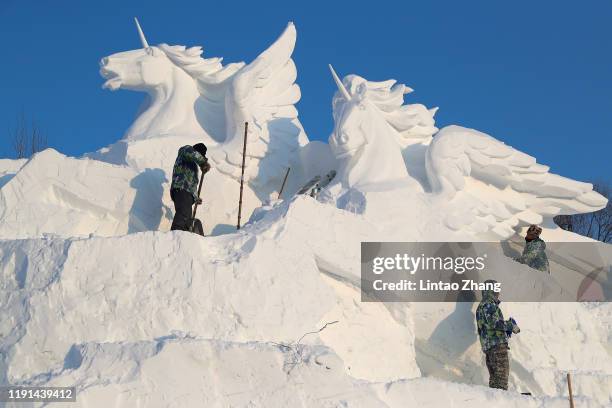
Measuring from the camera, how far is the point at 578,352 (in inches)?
380

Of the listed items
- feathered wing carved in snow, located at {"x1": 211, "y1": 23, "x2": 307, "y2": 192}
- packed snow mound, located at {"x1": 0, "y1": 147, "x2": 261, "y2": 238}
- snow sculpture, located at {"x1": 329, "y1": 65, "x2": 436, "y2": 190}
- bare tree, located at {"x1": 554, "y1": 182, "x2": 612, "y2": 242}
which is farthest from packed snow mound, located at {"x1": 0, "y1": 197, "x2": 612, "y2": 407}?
bare tree, located at {"x1": 554, "y1": 182, "x2": 612, "y2": 242}

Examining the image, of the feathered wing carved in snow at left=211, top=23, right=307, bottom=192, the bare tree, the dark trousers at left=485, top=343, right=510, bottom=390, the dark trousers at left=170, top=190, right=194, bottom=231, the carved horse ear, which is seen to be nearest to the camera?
the dark trousers at left=485, top=343, right=510, bottom=390

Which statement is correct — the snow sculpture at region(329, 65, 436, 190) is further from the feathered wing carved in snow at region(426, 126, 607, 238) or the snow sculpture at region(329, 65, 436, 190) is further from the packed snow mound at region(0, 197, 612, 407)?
the packed snow mound at region(0, 197, 612, 407)

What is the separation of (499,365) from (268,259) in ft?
8.24

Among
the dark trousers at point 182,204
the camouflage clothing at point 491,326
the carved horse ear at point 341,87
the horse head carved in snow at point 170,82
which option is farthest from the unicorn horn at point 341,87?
the camouflage clothing at point 491,326

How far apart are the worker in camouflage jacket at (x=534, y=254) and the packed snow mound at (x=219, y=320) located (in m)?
1.81

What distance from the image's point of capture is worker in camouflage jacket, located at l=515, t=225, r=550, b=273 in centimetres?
1027

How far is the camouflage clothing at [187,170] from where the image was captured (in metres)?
9.51

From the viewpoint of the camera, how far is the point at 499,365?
871 centimetres

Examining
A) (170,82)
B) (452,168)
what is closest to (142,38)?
(170,82)

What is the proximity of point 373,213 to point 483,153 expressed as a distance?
1.93m

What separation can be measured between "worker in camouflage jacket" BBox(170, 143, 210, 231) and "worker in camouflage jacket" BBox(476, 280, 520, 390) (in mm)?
3156

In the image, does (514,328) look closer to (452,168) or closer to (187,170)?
(452,168)

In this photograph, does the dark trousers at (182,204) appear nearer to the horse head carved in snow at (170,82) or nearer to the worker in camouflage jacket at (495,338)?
the horse head carved in snow at (170,82)
